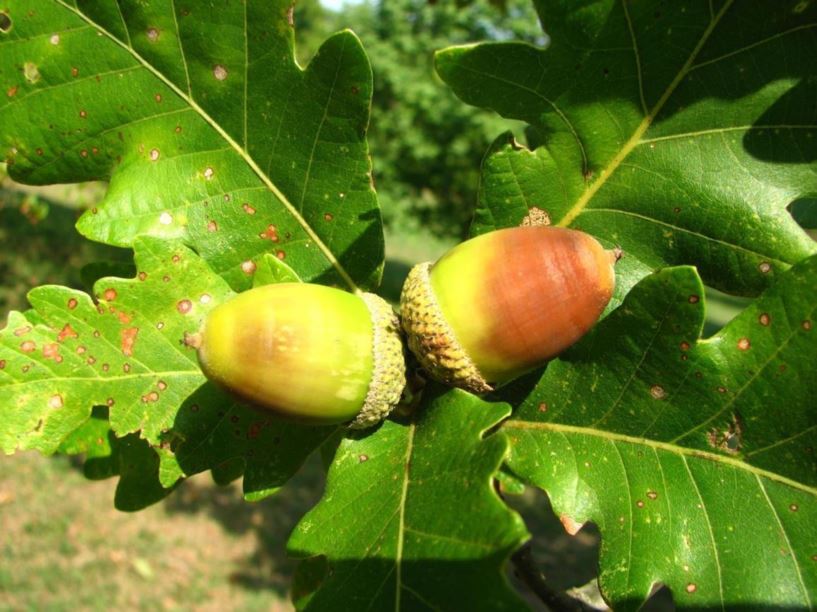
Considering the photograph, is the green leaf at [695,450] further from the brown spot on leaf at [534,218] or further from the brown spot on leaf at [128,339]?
the brown spot on leaf at [128,339]

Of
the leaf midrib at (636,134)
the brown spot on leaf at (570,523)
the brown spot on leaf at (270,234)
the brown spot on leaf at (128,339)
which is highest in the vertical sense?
the leaf midrib at (636,134)

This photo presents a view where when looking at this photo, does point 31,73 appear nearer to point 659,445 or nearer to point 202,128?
point 202,128

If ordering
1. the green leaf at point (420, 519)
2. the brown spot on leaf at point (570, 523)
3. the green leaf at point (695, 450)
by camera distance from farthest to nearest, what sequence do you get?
the brown spot on leaf at point (570, 523)
the green leaf at point (695, 450)
the green leaf at point (420, 519)

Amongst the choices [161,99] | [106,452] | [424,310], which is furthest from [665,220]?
[106,452]

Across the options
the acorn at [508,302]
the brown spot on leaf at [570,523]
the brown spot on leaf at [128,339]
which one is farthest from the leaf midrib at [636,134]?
the brown spot on leaf at [128,339]

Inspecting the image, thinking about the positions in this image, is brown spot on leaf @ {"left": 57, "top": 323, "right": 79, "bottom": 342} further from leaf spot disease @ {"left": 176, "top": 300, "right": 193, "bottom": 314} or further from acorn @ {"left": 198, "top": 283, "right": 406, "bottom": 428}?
acorn @ {"left": 198, "top": 283, "right": 406, "bottom": 428}

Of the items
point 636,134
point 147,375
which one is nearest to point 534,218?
point 636,134

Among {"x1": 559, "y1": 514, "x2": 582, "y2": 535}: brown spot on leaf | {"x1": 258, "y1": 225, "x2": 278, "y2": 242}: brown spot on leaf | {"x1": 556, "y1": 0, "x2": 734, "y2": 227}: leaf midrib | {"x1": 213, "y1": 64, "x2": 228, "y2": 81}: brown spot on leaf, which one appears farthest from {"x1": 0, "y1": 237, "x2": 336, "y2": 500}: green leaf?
{"x1": 556, "y1": 0, "x2": 734, "y2": 227}: leaf midrib
